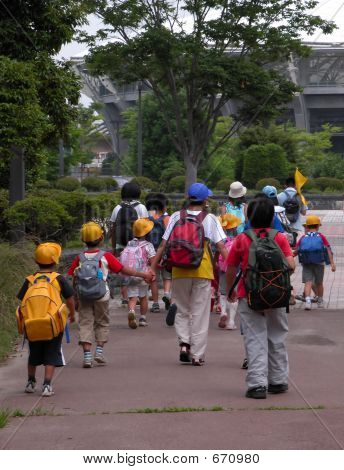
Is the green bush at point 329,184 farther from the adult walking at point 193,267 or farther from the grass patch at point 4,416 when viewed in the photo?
the grass patch at point 4,416

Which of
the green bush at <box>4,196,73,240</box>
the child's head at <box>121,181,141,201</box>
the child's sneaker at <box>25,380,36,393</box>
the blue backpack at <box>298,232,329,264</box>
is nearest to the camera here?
the child's sneaker at <box>25,380,36,393</box>

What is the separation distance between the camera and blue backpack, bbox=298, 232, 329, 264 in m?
12.6

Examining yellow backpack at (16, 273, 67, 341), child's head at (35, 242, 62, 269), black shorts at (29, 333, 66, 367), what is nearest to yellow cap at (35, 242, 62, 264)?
child's head at (35, 242, 62, 269)

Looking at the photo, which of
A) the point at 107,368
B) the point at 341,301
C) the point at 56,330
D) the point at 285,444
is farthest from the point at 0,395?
the point at 341,301

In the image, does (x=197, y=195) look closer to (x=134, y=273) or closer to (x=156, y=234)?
(x=134, y=273)

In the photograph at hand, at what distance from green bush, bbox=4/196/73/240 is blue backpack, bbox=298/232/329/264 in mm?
3930

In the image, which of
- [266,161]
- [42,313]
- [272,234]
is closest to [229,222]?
[272,234]

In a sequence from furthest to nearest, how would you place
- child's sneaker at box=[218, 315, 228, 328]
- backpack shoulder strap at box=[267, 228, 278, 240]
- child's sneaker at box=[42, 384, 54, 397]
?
child's sneaker at box=[218, 315, 228, 328] < child's sneaker at box=[42, 384, 54, 397] < backpack shoulder strap at box=[267, 228, 278, 240]

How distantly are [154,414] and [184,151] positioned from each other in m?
22.9

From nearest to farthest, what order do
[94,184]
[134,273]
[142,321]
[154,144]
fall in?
[134,273], [142,321], [94,184], [154,144]

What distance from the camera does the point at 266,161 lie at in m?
54.2

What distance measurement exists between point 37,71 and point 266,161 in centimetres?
3996

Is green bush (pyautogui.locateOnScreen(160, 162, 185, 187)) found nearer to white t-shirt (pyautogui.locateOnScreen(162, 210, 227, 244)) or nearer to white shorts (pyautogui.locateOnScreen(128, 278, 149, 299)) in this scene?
white shorts (pyautogui.locateOnScreen(128, 278, 149, 299))

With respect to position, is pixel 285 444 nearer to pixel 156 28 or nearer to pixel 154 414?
pixel 154 414
